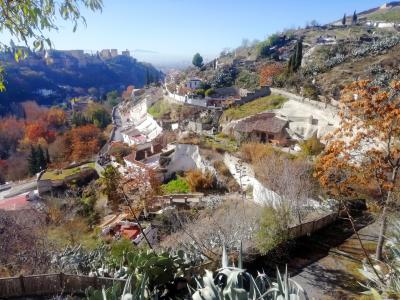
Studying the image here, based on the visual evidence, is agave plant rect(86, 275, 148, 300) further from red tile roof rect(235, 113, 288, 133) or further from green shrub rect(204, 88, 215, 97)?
green shrub rect(204, 88, 215, 97)

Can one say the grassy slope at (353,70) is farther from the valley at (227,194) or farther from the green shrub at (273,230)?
the green shrub at (273,230)

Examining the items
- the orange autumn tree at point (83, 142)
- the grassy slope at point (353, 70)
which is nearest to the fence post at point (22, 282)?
the grassy slope at point (353, 70)

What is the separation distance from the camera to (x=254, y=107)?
3606cm

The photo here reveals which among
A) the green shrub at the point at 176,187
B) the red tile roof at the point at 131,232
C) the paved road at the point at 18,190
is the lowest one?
the paved road at the point at 18,190

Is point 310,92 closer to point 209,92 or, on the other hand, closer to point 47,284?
point 209,92

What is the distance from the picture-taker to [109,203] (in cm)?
2194

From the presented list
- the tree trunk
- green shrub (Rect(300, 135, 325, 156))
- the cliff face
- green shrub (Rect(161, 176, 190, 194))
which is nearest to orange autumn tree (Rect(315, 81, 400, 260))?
the tree trunk

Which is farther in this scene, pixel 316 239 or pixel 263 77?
pixel 263 77

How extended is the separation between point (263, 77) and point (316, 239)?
124ft

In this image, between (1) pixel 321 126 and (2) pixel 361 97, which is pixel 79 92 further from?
(2) pixel 361 97

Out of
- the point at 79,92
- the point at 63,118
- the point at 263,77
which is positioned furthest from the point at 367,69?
the point at 79,92

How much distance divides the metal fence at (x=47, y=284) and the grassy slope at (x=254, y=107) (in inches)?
1051

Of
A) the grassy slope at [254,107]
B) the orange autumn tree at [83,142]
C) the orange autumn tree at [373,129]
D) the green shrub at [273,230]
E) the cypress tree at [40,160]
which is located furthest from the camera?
the orange autumn tree at [83,142]

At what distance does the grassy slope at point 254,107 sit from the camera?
112ft
